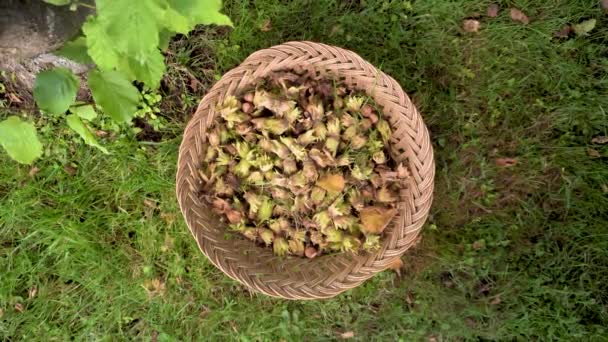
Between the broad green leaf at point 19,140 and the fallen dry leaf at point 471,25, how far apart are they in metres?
2.08

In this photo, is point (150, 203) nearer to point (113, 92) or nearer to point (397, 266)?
point (113, 92)

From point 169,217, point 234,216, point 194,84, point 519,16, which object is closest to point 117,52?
point 234,216

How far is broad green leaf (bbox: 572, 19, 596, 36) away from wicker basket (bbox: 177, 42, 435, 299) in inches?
46.3

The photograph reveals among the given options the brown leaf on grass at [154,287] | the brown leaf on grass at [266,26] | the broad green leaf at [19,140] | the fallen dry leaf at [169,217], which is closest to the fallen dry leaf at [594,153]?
the brown leaf on grass at [266,26]

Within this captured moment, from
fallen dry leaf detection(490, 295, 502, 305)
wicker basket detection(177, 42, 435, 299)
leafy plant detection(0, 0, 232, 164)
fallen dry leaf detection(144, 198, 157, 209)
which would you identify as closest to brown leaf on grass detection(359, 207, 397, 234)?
wicker basket detection(177, 42, 435, 299)

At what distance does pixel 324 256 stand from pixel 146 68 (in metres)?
1.15

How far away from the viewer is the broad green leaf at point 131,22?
3.94 ft

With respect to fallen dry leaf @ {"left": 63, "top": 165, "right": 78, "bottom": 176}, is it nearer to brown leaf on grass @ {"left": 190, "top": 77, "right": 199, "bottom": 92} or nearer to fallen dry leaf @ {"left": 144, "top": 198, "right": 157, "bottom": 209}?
fallen dry leaf @ {"left": 144, "top": 198, "right": 157, "bottom": 209}

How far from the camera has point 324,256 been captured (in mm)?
2322

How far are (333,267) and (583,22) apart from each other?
5.99ft

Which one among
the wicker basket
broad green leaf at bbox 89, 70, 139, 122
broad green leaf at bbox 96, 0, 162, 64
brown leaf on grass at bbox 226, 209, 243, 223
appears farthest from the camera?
brown leaf on grass at bbox 226, 209, 243, 223

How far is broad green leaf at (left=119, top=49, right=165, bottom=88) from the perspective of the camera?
1.65 metres

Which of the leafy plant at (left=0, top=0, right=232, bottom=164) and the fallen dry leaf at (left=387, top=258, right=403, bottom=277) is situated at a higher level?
the leafy plant at (left=0, top=0, right=232, bottom=164)

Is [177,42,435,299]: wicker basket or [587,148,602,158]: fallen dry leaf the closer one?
[177,42,435,299]: wicker basket
